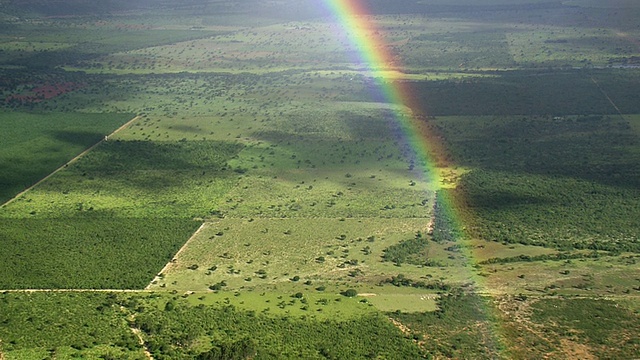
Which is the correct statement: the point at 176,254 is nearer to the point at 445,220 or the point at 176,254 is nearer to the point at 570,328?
the point at 445,220

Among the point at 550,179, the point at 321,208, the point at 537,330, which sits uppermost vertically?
the point at 550,179

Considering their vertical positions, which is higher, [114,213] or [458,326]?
[114,213]

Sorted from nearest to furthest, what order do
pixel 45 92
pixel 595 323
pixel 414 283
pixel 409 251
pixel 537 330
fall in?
pixel 537 330
pixel 595 323
pixel 414 283
pixel 409 251
pixel 45 92

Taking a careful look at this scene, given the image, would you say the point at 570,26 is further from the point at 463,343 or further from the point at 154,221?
the point at 463,343

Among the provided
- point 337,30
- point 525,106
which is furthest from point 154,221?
point 337,30

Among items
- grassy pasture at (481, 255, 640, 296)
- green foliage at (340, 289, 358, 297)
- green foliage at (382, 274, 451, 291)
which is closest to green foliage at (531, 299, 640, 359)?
grassy pasture at (481, 255, 640, 296)

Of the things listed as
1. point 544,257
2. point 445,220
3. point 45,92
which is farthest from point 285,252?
point 45,92

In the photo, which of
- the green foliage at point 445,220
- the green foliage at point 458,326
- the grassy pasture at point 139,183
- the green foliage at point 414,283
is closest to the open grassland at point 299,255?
the green foliage at point 414,283
